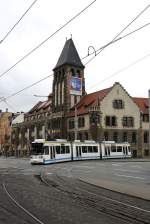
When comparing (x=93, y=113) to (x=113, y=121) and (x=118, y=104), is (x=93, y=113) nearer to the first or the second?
(x=113, y=121)

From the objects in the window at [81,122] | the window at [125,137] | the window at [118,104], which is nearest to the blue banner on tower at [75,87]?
the window at [81,122]

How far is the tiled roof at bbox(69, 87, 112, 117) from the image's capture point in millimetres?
80381

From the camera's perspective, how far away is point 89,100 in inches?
3310

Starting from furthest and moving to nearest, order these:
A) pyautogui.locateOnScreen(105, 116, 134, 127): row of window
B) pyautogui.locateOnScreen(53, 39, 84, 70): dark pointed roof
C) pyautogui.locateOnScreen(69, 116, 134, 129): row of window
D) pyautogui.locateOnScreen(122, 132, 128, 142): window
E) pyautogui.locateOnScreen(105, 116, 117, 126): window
Result: pyautogui.locateOnScreen(53, 39, 84, 70): dark pointed roof, pyautogui.locateOnScreen(122, 132, 128, 142): window, pyautogui.locateOnScreen(69, 116, 134, 129): row of window, pyautogui.locateOnScreen(105, 116, 134, 127): row of window, pyautogui.locateOnScreen(105, 116, 117, 126): window

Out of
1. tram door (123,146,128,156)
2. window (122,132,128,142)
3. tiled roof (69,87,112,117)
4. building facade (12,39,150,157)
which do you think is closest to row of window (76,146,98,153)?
tram door (123,146,128,156)

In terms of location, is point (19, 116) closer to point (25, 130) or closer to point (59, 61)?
point (25, 130)

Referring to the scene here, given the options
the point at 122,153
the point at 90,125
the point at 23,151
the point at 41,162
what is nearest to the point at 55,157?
the point at 41,162

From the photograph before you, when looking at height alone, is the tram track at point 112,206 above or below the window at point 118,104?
below

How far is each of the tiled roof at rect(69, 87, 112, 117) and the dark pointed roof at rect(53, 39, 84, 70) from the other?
7.66 m

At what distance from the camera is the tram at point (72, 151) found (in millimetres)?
45594

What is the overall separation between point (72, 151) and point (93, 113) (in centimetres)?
2654

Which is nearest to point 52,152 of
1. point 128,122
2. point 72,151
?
point 72,151

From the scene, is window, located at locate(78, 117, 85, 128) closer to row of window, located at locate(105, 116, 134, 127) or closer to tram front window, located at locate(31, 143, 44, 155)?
row of window, located at locate(105, 116, 134, 127)

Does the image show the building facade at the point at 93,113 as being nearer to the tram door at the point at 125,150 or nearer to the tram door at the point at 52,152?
the tram door at the point at 125,150
